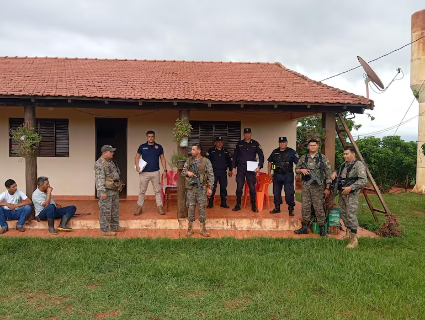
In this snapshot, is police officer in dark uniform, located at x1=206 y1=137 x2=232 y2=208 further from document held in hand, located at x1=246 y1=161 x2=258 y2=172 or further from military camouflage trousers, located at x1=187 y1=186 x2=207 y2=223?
military camouflage trousers, located at x1=187 y1=186 x2=207 y2=223

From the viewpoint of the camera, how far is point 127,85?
718 centimetres

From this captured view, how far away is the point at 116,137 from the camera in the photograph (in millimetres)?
9164

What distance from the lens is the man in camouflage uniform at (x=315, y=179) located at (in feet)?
19.7

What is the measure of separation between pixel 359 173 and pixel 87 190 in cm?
662

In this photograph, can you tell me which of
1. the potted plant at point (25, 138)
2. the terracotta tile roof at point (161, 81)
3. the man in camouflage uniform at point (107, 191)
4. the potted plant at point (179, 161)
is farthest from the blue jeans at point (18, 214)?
the potted plant at point (179, 161)

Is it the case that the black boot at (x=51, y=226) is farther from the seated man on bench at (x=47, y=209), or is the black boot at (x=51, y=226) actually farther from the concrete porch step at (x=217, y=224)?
the concrete porch step at (x=217, y=224)

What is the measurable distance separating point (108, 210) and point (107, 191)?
1.15 feet

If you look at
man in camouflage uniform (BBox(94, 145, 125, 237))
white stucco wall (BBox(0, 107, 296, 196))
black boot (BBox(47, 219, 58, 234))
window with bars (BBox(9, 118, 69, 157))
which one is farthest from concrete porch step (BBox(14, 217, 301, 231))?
window with bars (BBox(9, 118, 69, 157))

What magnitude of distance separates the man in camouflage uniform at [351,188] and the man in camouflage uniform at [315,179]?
0.99 feet

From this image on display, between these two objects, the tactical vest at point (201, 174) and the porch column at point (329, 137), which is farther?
the porch column at point (329, 137)

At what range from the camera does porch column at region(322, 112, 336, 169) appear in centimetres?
681

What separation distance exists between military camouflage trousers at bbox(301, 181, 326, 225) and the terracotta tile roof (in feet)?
5.63

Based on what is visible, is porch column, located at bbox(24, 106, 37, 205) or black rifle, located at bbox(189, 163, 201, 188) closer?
black rifle, located at bbox(189, 163, 201, 188)

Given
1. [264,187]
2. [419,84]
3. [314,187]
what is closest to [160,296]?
[314,187]
